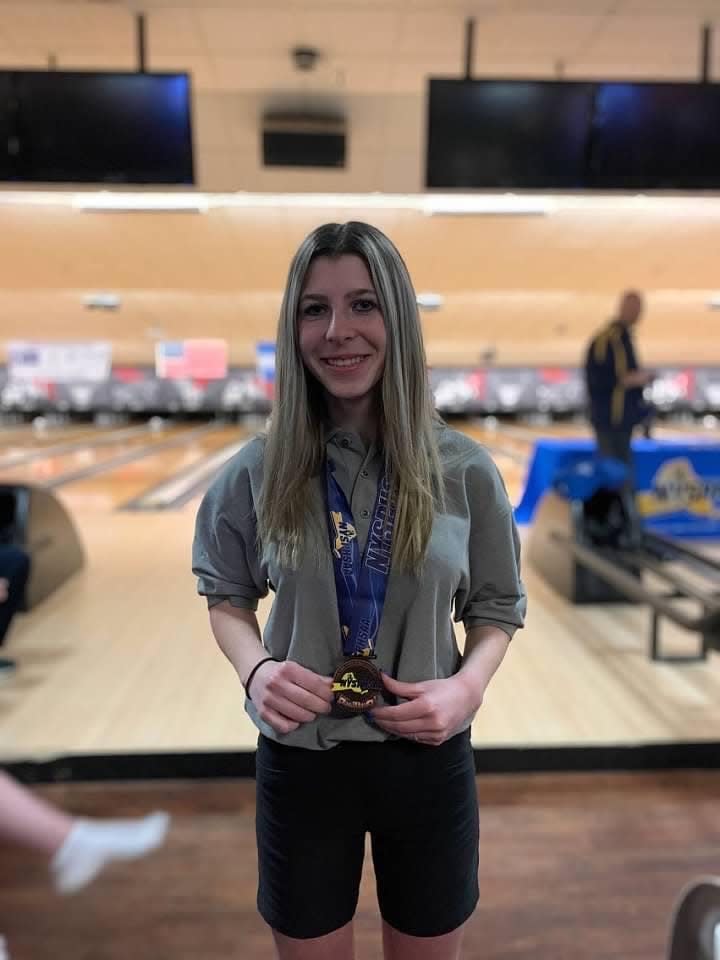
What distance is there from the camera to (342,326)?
92 centimetres

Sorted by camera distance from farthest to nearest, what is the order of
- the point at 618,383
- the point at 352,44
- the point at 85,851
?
1. the point at 618,383
2. the point at 352,44
3. the point at 85,851

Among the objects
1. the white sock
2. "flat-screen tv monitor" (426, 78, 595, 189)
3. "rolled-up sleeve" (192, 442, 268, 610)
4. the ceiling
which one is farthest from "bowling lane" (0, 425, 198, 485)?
"rolled-up sleeve" (192, 442, 268, 610)

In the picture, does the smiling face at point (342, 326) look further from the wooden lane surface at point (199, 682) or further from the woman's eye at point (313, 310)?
the wooden lane surface at point (199, 682)

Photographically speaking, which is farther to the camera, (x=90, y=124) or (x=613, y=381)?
(x=613, y=381)

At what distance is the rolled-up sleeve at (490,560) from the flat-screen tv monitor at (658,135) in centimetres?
251

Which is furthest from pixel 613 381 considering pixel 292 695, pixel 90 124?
pixel 292 695

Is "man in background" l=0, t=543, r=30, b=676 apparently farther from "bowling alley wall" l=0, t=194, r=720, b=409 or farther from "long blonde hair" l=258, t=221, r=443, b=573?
"long blonde hair" l=258, t=221, r=443, b=573

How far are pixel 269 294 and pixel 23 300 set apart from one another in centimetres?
378

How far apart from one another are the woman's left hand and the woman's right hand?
73mm

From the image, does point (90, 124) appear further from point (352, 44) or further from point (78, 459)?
point (78, 459)

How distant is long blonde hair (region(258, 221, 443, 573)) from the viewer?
3.07 ft

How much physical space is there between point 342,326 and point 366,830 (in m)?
0.67

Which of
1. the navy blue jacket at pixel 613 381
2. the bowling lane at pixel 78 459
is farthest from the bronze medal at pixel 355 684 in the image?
the bowling lane at pixel 78 459

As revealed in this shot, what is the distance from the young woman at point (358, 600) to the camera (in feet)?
3.07
